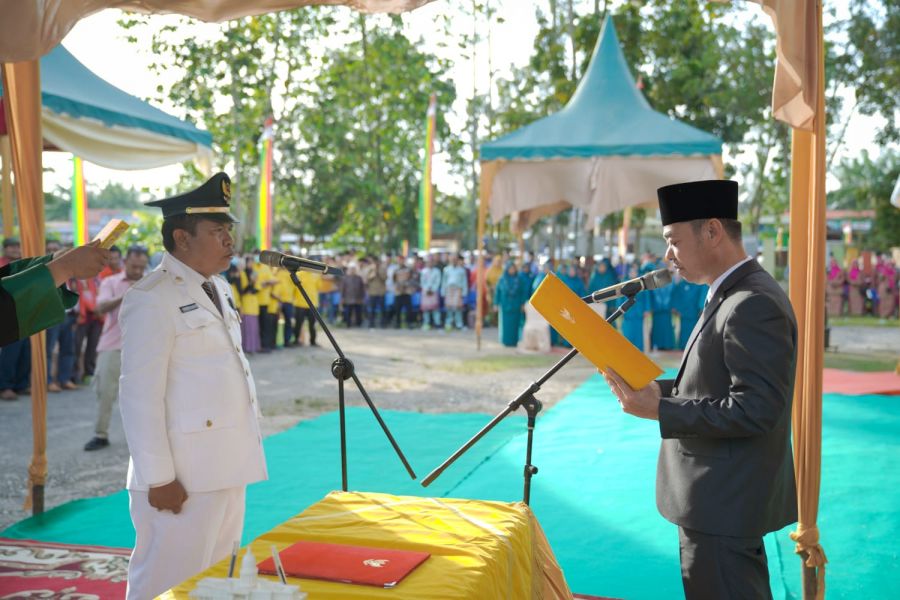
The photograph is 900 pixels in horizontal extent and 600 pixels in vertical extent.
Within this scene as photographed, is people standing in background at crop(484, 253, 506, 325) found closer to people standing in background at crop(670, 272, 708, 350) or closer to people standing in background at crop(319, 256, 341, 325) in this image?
people standing in background at crop(319, 256, 341, 325)

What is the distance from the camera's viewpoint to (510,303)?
16.1m

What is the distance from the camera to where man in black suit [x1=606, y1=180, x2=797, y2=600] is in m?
2.49

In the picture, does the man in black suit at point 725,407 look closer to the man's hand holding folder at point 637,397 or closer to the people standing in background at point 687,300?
the man's hand holding folder at point 637,397

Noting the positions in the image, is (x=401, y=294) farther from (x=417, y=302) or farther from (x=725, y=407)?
(x=725, y=407)

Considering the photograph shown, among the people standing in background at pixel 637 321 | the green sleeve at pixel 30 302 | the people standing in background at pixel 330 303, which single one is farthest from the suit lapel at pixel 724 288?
the people standing in background at pixel 330 303

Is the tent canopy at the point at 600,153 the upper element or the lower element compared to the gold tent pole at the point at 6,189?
upper

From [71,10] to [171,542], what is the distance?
2427 mm

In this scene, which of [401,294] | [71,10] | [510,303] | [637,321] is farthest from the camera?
[401,294]

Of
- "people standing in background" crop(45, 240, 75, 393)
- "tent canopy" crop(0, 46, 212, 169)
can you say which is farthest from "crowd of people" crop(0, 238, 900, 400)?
"tent canopy" crop(0, 46, 212, 169)

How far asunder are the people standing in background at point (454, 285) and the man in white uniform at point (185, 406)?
16.6 metres

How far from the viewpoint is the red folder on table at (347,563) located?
2.08m

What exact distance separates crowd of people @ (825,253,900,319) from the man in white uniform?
2568 cm

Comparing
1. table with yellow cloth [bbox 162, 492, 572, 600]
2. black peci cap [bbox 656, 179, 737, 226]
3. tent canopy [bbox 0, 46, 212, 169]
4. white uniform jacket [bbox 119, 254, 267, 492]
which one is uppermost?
tent canopy [bbox 0, 46, 212, 169]

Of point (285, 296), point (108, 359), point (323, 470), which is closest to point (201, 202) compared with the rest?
point (323, 470)
